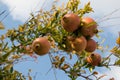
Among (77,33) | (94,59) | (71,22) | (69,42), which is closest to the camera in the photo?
(71,22)

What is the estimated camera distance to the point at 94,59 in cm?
401

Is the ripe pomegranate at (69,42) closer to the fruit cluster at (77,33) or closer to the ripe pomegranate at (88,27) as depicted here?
the fruit cluster at (77,33)

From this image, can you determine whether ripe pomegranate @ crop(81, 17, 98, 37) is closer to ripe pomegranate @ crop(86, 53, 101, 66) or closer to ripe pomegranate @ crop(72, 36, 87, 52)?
ripe pomegranate @ crop(72, 36, 87, 52)

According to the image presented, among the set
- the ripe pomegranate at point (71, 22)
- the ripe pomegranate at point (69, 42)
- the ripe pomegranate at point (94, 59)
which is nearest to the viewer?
the ripe pomegranate at point (71, 22)

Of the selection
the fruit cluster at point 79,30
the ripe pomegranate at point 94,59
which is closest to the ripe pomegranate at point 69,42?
the fruit cluster at point 79,30

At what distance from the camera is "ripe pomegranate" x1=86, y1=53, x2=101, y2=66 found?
13.0 ft

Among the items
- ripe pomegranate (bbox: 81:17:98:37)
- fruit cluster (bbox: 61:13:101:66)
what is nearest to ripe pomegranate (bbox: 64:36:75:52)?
fruit cluster (bbox: 61:13:101:66)

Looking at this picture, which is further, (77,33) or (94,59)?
(94,59)

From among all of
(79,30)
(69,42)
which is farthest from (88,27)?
(69,42)

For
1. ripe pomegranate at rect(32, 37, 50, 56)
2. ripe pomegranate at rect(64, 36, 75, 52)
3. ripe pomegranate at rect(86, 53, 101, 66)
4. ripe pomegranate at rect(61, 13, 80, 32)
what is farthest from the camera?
ripe pomegranate at rect(86, 53, 101, 66)

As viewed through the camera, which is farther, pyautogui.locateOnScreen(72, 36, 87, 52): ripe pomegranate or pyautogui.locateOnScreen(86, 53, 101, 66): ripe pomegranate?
pyautogui.locateOnScreen(86, 53, 101, 66): ripe pomegranate

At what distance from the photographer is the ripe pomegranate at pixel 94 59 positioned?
155 inches

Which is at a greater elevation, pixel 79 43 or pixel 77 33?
pixel 77 33

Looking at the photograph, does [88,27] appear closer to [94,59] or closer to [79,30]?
[79,30]
